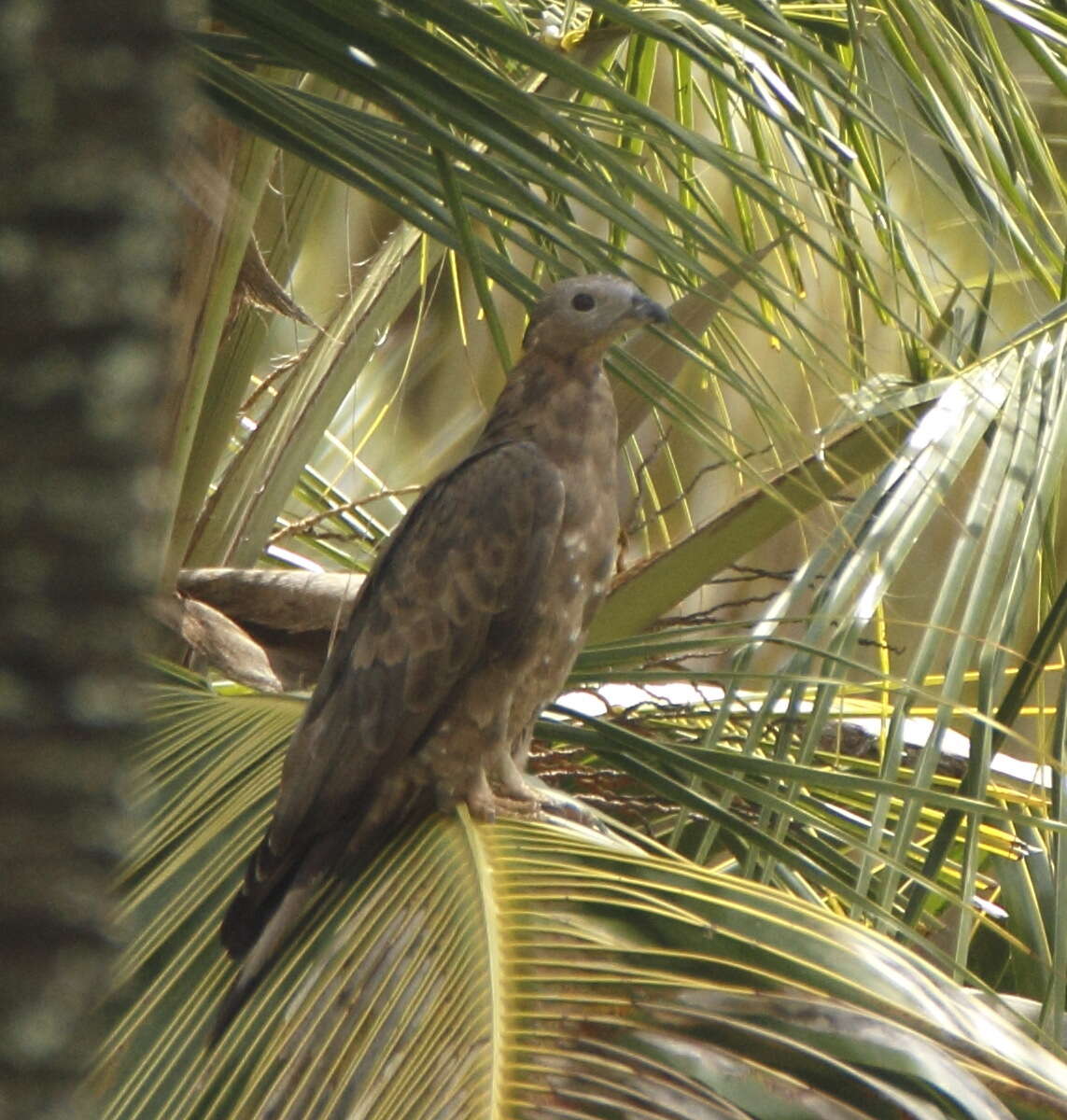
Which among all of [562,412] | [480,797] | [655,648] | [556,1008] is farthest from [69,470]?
[562,412]

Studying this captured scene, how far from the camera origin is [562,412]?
8.22 feet

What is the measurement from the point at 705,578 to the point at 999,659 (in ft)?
2.18

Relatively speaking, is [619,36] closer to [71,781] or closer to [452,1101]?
[452,1101]

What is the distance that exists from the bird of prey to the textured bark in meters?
1.79

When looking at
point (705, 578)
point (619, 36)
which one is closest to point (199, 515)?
point (705, 578)

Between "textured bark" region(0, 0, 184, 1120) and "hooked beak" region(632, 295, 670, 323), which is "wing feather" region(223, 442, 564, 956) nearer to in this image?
"hooked beak" region(632, 295, 670, 323)

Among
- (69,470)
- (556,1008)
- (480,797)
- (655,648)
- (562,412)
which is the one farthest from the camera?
(562,412)

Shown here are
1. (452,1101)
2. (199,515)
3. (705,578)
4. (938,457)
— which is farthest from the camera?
(199,515)

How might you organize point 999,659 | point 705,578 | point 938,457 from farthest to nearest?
point 705,578 → point 938,457 → point 999,659

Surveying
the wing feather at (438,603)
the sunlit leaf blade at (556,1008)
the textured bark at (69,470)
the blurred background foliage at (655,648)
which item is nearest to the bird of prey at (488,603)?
the wing feather at (438,603)

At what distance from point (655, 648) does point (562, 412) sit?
0.53 m

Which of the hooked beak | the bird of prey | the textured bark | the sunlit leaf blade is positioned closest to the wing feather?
the bird of prey

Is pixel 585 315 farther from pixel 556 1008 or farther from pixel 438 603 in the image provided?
pixel 556 1008

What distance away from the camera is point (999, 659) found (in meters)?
2.07
